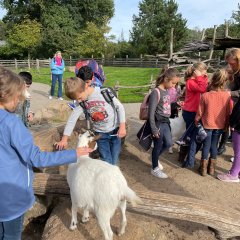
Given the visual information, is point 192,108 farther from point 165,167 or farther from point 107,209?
point 107,209

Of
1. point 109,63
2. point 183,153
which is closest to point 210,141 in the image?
point 183,153

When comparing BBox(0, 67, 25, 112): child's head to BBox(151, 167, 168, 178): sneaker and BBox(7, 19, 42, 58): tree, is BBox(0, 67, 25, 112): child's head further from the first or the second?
BBox(7, 19, 42, 58): tree

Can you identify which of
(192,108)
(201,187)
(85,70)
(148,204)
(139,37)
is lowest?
(201,187)

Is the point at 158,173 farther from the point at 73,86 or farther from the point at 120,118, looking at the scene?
the point at 73,86

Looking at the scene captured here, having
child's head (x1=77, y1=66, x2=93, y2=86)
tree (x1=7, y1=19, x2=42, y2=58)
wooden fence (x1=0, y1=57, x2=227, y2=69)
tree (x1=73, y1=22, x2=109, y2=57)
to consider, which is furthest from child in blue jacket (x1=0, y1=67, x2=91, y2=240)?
tree (x1=73, y1=22, x2=109, y2=57)

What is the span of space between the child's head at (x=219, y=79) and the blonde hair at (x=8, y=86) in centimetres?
316

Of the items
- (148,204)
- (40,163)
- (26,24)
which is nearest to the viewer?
(40,163)

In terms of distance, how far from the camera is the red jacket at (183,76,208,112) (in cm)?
489

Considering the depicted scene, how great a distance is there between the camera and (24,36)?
126ft

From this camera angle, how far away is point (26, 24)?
40781 mm

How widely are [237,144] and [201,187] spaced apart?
0.85m

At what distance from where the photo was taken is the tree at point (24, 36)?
3850 centimetres

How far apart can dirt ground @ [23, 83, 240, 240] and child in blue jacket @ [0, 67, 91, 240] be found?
1.04 metres

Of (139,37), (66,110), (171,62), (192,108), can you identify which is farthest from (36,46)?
(192,108)
